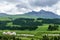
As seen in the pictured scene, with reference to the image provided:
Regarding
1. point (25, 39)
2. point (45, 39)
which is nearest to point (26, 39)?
point (25, 39)

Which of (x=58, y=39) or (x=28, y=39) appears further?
(x=28, y=39)

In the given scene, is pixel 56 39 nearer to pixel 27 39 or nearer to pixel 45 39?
pixel 45 39

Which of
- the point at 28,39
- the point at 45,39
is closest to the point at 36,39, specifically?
the point at 28,39

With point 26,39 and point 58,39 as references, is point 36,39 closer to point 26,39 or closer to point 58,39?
point 26,39

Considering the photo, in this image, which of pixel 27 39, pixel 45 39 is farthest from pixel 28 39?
pixel 45 39

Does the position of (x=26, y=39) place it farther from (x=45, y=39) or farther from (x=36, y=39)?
(x=45, y=39)

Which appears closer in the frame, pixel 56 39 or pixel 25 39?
pixel 56 39
